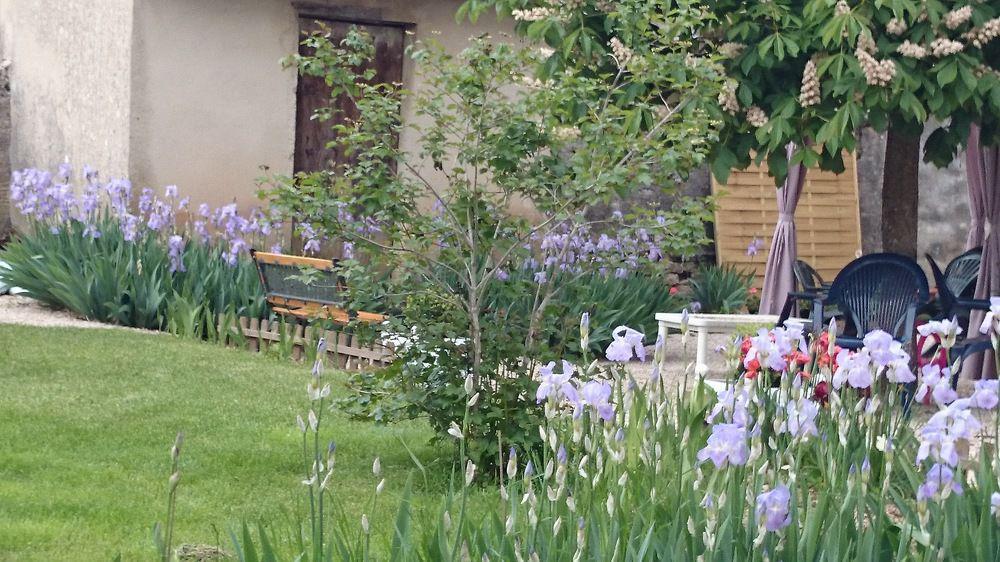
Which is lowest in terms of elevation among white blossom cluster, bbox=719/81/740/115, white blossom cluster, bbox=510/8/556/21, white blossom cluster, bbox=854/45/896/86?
white blossom cluster, bbox=719/81/740/115

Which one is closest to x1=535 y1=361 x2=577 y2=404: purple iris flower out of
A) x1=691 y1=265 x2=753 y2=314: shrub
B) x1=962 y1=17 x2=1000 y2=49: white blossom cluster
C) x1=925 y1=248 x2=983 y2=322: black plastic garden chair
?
x1=925 y1=248 x2=983 y2=322: black plastic garden chair

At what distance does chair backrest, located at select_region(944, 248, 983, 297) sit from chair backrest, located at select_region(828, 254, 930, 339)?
1.62m

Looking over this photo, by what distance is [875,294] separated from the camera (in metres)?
7.28

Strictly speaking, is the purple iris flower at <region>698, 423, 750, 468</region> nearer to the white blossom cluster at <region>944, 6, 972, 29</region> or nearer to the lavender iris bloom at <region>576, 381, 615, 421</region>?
the lavender iris bloom at <region>576, 381, 615, 421</region>

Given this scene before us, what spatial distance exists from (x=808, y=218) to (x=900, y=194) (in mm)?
5820

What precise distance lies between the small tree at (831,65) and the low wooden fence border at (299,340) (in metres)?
2.17

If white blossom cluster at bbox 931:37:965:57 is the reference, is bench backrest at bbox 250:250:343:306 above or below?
below

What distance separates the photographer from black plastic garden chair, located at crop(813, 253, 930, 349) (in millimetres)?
7148

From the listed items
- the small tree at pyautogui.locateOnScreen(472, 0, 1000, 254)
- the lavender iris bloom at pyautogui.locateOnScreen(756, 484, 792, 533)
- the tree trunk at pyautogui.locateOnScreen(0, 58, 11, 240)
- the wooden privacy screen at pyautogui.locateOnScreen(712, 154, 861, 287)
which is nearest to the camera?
the lavender iris bloom at pyautogui.locateOnScreen(756, 484, 792, 533)

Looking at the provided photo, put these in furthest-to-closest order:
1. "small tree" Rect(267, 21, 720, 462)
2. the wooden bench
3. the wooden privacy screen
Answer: the wooden privacy screen < the wooden bench < "small tree" Rect(267, 21, 720, 462)

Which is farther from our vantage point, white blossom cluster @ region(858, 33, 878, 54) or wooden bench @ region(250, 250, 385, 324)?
wooden bench @ region(250, 250, 385, 324)

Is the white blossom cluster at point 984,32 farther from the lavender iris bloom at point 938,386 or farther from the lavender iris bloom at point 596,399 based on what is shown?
the lavender iris bloom at point 596,399

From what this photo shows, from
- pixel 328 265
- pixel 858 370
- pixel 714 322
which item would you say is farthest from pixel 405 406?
pixel 714 322

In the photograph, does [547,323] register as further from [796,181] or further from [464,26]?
[464,26]
